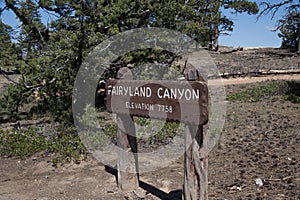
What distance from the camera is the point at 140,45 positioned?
8.03 meters

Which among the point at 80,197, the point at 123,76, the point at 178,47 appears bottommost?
the point at 80,197

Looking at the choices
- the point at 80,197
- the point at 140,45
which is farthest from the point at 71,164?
the point at 140,45

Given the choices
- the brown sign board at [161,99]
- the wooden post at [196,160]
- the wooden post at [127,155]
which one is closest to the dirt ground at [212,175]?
the wooden post at [127,155]

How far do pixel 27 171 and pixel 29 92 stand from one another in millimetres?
2728

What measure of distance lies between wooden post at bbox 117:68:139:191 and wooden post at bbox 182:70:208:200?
1.16 meters

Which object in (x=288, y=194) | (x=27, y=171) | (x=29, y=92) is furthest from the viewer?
(x=29, y=92)

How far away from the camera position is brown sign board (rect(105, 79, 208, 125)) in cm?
296

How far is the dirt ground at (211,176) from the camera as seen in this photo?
405 cm

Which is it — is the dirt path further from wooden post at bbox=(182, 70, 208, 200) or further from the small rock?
wooden post at bbox=(182, 70, 208, 200)

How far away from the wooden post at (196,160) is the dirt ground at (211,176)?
0.79 meters

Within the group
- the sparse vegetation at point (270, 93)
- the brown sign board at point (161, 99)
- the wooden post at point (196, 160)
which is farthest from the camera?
the sparse vegetation at point (270, 93)

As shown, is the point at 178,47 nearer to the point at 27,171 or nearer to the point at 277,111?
the point at 277,111

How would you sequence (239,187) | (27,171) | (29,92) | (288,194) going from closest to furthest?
(288,194) < (239,187) < (27,171) < (29,92)

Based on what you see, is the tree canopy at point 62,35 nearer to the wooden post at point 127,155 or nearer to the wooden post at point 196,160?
the wooden post at point 127,155
